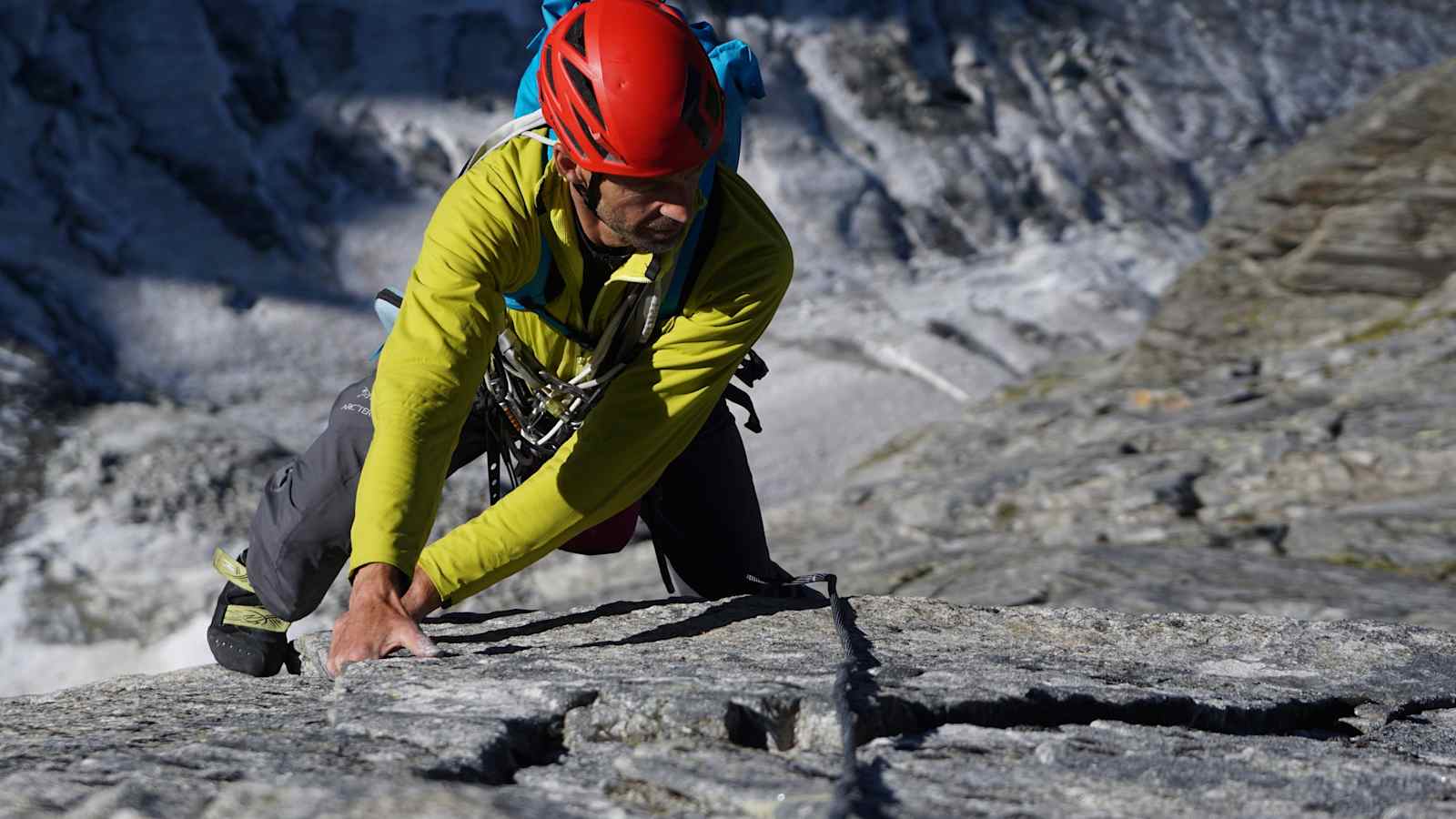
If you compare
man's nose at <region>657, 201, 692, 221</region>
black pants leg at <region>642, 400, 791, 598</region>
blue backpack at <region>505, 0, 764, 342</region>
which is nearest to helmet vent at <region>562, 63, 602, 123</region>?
man's nose at <region>657, 201, 692, 221</region>

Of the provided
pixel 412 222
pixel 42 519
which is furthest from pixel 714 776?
pixel 412 222

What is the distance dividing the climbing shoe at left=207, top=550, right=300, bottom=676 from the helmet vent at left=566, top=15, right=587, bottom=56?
2.10 meters

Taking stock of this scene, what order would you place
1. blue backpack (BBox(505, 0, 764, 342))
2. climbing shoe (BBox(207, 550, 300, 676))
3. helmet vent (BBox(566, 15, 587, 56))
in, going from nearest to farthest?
1. helmet vent (BBox(566, 15, 587, 56))
2. blue backpack (BBox(505, 0, 764, 342))
3. climbing shoe (BBox(207, 550, 300, 676))

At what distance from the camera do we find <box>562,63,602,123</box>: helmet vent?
3518 millimetres

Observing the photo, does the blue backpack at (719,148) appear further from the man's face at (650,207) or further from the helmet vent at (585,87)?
the helmet vent at (585,87)

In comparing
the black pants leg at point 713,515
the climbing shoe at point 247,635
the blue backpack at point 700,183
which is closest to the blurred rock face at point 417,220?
the black pants leg at point 713,515

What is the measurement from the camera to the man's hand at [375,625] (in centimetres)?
338

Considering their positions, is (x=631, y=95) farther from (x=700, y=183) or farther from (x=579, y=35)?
(x=700, y=183)

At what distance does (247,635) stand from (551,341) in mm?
1377

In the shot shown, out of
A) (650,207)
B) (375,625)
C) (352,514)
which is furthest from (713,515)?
(375,625)

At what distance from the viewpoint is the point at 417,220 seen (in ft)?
62.1

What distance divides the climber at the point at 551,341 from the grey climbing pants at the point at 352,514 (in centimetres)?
1

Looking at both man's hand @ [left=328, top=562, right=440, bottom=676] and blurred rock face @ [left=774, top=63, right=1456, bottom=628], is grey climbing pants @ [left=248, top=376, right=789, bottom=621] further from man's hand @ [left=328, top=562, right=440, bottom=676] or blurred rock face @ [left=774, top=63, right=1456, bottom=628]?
blurred rock face @ [left=774, top=63, right=1456, bottom=628]

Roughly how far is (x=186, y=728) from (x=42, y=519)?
10635 millimetres
